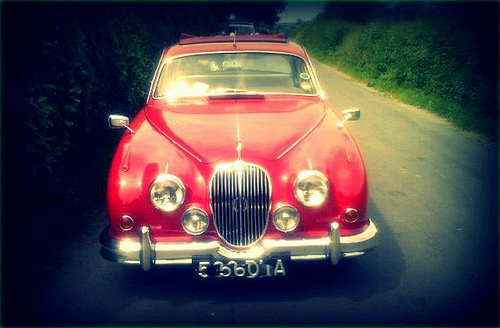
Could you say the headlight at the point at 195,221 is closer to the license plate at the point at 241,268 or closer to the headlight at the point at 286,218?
the license plate at the point at 241,268

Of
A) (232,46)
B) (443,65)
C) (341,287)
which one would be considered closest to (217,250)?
(341,287)

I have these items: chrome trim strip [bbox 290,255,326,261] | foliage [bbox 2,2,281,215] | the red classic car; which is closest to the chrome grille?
the red classic car

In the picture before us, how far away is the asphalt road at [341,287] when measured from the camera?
3496 mm

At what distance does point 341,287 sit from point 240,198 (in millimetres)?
1135

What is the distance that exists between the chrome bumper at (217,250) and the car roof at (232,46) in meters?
2.28

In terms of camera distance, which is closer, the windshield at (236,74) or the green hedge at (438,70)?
the windshield at (236,74)

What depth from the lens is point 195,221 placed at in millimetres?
3449

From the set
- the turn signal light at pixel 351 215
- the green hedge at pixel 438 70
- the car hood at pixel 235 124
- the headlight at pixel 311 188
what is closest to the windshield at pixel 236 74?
the car hood at pixel 235 124

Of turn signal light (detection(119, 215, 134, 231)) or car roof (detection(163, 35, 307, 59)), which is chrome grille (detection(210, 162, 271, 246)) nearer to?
turn signal light (detection(119, 215, 134, 231))

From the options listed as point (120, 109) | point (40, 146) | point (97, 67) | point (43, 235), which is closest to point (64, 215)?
point (43, 235)

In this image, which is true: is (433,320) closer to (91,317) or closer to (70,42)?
(91,317)

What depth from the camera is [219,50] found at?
5027mm

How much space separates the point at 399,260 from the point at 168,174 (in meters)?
2.13

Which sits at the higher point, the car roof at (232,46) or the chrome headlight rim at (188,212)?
the car roof at (232,46)
